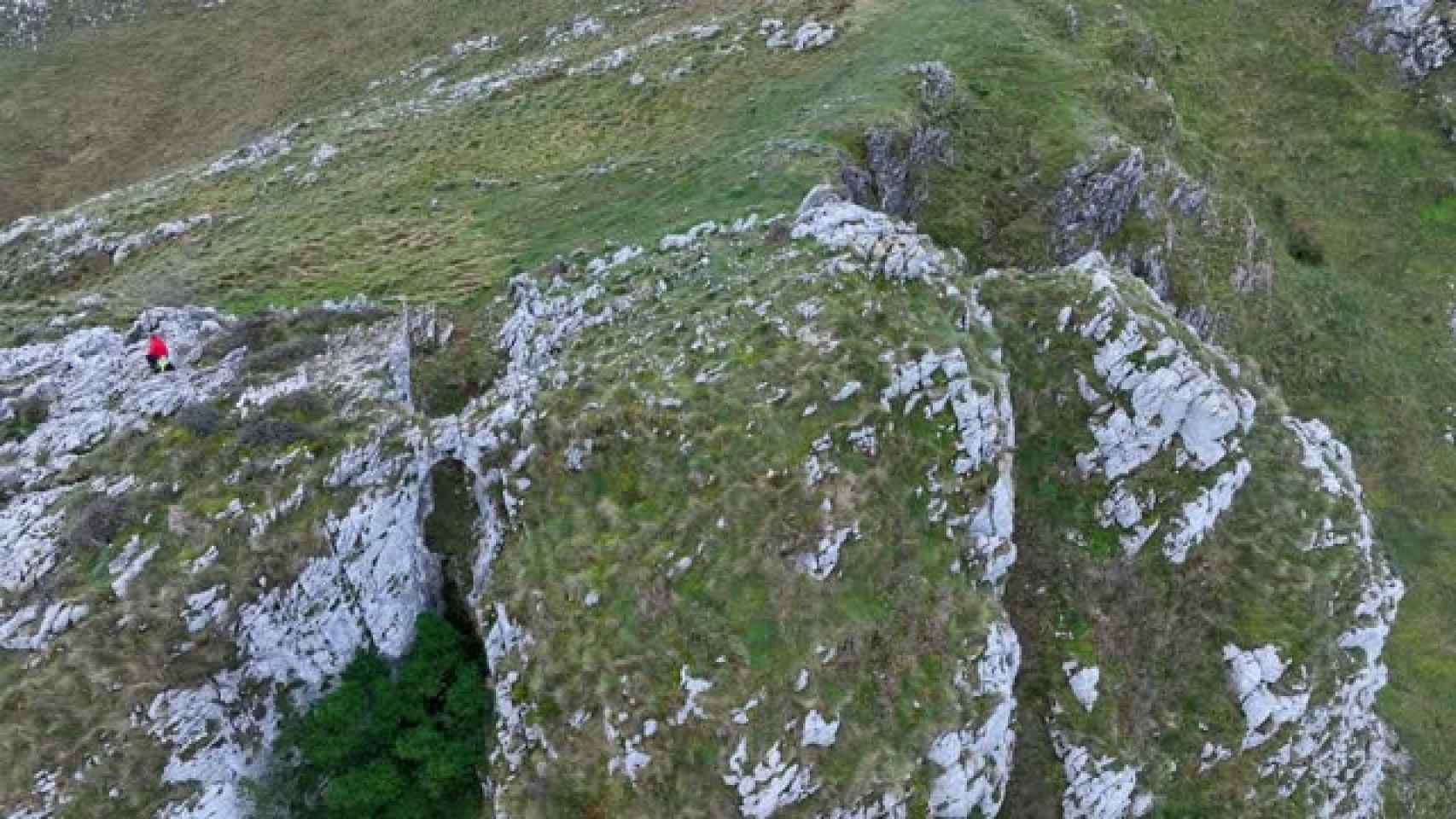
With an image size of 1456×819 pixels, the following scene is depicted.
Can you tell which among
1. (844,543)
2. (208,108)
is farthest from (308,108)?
(844,543)

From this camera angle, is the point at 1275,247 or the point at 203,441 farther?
the point at 1275,247

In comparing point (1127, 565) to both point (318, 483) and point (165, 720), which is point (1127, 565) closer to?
point (318, 483)

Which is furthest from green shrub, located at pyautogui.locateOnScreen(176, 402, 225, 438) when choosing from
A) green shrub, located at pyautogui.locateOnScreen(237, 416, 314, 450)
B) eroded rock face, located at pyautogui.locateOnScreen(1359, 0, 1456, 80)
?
eroded rock face, located at pyautogui.locateOnScreen(1359, 0, 1456, 80)

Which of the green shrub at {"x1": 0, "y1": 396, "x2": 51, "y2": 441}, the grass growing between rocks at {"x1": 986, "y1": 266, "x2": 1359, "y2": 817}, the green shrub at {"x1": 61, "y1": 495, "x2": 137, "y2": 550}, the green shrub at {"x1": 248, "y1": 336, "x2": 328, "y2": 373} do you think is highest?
the green shrub at {"x1": 248, "y1": 336, "x2": 328, "y2": 373}

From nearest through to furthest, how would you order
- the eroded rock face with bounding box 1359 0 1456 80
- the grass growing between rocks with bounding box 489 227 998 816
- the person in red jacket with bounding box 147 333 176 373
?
the grass growing between rocks with bounding box 489 227 998 816
the person in red jacket with bounding box 147 333 176 373
the eroded rock face with bounding box 1359 0 1456 80

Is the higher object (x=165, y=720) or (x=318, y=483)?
(x=318, y=483)

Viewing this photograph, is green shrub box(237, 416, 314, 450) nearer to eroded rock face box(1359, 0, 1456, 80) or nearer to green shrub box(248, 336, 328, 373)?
green shrub box(248, 336, 328, 373)

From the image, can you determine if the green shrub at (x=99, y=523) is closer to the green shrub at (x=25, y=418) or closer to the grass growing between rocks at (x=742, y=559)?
the green shrub at (x=25, y=418)
